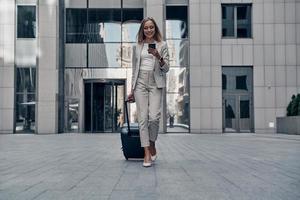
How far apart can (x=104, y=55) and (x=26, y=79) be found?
4616 millimetres

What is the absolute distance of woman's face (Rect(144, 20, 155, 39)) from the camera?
6445 millimetres

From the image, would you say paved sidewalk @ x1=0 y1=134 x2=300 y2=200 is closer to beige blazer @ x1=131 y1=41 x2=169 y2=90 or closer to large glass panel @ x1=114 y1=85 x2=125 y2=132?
beige blazer @ x1=131 y1=41 x2=169 y2=90

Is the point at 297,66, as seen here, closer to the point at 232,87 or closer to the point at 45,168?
the point at 232,87

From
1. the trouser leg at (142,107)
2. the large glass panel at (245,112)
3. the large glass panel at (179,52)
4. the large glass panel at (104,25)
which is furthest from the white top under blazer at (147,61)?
the large glass panel at (104,25)

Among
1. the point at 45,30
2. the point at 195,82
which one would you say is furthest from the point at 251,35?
the point at 45,30

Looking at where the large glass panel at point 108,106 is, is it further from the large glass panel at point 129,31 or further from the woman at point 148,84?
the woman at point 148,84

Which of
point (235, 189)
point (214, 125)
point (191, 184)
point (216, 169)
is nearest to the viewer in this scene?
point (235, 189)

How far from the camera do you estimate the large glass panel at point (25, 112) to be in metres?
24.2

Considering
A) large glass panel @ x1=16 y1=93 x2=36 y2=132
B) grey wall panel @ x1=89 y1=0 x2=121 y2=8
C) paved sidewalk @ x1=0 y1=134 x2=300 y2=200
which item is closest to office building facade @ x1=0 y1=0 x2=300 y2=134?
large glass panel @ x1=16 y1=93 x2=36 y2=132

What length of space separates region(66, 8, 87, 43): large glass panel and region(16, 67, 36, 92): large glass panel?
291 cm

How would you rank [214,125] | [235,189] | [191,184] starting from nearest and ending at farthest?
1. [235,189]
2. [191,184]
3. [214,125]

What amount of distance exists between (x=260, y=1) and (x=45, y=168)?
21.1 meters

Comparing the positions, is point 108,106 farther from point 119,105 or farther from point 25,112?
point 25,112

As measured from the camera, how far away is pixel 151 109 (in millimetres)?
6352
